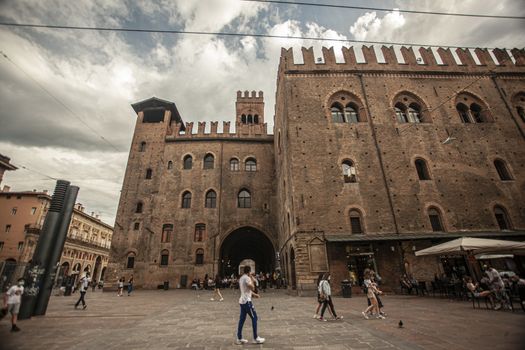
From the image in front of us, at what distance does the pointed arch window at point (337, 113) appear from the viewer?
1762 cm

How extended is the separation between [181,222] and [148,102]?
13916 mm

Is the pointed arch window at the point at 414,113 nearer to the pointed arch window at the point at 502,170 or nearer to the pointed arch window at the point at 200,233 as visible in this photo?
the pointed arch window at the point at 502,170

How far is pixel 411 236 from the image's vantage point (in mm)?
13352

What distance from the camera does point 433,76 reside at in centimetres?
1895

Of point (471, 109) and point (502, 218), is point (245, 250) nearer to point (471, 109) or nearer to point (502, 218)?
point (502, 218)

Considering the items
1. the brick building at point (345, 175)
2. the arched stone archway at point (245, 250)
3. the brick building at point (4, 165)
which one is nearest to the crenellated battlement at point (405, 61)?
the brick building at point (345, 175)

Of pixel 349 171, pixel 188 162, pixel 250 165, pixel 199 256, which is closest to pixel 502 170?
pixel 349 171

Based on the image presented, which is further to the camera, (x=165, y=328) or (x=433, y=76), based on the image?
(x=433, y=76)

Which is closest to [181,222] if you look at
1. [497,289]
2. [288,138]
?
[288,138]

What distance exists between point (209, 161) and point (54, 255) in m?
16.6

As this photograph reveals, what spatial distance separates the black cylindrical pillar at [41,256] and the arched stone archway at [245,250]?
13967 mm

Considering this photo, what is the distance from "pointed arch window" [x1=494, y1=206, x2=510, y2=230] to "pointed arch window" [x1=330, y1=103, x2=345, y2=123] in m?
11.3

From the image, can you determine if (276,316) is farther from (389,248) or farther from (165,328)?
(389,248)

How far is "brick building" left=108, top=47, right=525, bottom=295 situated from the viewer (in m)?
14.3
